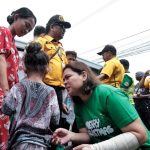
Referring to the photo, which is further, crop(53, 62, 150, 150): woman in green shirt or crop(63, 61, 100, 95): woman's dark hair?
crop(63, 61, 100, 95): woman's dark hair

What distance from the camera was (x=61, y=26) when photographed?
383 cm

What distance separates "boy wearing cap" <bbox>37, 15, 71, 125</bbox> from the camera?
3.55 meters

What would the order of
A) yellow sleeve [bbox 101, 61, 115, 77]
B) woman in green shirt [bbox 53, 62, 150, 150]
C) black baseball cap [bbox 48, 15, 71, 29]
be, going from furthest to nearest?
yellow sleeve [bbox 101, 61, 115, 77]
black baseball cap [bbox 48, 15, 71, 29]
woman in green shirt [bbox 53, 62, 150, 150]

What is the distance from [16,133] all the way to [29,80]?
0.41 m

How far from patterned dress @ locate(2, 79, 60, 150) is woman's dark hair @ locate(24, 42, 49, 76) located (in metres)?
0.14

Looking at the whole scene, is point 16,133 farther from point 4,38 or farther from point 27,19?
point 27,19

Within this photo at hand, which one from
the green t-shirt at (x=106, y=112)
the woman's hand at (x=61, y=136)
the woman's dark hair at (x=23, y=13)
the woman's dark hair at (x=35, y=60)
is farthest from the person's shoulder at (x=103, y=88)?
Result: the woman's dark hair at (x=23, y=13)

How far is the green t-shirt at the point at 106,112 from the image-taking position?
75.5 inches

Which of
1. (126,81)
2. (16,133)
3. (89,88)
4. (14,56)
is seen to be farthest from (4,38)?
(126,81)

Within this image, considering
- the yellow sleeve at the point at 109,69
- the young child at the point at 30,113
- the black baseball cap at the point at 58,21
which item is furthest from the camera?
the yellow sleeve at the point at 109,69

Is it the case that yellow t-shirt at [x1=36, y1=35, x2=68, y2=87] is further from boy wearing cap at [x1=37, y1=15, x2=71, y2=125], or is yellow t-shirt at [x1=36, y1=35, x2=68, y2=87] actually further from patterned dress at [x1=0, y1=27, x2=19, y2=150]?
patterned dress at [x1=0, y1=27, x2=19, y2=150]

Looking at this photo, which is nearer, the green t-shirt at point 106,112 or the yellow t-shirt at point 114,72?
the green t-shirt at point 106,112

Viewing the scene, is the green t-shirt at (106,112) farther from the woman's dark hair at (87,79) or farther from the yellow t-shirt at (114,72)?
the yellow t-shirt at (114,72)

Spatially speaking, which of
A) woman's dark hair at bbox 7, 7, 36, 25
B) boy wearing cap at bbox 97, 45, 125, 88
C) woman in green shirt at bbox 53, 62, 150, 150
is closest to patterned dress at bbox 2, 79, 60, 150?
woman in green shirt at bbox 53, 62, 150, 150
